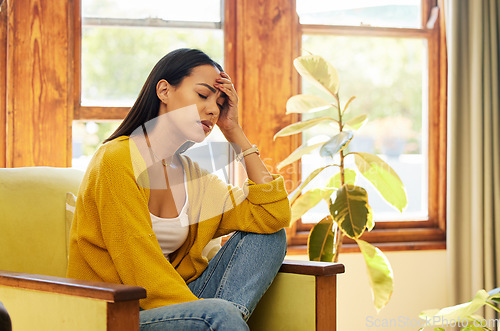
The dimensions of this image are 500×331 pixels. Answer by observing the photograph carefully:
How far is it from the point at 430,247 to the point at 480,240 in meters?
0.25

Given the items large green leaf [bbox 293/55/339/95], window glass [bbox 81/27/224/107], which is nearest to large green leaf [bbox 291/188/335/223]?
large green leaf [bbox 293/55/339/95]

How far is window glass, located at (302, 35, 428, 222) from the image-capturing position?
2689 millimetres

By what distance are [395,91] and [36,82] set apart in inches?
65.4

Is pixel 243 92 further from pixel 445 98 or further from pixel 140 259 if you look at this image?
pixel 140 259

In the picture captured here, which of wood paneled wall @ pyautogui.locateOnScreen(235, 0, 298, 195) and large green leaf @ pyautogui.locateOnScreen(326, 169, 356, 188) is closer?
large green leaf @ pyautogui.locateOnScreen(326, 169, 356, 188)

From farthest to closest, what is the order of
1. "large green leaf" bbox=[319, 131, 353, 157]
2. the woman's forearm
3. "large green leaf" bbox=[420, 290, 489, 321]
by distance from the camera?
"large green leaf" bbox=[319, 131, 353, 157] → "large green leaf" bbox=[420, 290, 489, 321] → the woman's forearm

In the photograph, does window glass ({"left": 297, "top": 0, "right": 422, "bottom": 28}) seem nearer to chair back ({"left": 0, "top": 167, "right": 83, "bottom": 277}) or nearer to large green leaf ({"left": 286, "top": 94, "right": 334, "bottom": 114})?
large green leaf ({"left": 286, "top": 94, "right": 334, "bottom": 114})

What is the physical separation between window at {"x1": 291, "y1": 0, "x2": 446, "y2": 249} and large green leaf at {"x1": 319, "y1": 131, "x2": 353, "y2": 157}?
57 centimetres

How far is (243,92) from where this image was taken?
2473 mm

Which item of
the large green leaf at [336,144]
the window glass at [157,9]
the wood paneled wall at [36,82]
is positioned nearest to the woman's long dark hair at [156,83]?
the large green leaf at [336,144]

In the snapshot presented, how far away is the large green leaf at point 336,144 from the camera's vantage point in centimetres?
200

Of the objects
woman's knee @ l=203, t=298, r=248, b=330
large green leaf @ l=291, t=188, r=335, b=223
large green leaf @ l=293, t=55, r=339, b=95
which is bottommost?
woman's knee @ l=203, t=298, r=248, b=330

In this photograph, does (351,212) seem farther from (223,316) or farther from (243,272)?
(223,316)

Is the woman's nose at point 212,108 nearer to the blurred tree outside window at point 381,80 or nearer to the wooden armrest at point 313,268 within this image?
the wooden armrest at point 313,268
